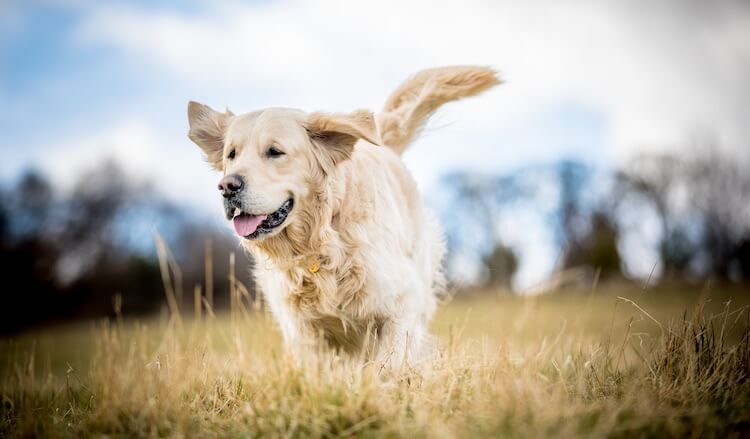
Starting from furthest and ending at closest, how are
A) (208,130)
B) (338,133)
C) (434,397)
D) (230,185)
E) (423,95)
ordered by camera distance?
(423,95)
(208,130)
(338,133)
(230,185)
(434,397)

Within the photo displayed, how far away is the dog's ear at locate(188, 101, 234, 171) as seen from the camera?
3.55m

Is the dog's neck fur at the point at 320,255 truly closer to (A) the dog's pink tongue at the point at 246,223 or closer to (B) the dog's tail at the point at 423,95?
(A) the dog's pink tongue at the point at 246,223

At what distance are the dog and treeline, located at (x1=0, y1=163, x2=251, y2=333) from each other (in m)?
18.3

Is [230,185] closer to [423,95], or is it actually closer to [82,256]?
[423,95]

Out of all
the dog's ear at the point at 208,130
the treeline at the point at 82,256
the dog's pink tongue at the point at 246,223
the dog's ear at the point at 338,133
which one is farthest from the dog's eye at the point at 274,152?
the treeline at the point at 82,256

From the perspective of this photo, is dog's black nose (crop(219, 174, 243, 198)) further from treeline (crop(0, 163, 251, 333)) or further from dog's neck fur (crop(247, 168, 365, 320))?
treeline (crop(0, 163, 251, 333))

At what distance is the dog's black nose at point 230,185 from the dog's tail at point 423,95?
6.17 feet

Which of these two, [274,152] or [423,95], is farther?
[423,95]

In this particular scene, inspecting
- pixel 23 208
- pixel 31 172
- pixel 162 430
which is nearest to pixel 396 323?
pixel 162 430

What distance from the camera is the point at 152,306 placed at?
2700cm

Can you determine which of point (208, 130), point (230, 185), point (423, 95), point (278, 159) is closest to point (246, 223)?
point (230, 185)

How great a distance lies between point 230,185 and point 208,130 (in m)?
0.98

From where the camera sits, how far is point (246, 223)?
2887 millimetres

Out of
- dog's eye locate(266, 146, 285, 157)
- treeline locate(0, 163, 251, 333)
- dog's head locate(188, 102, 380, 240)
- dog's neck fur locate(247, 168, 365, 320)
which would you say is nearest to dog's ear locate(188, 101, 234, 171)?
dog's head locate(188, 102, 380, 240)
